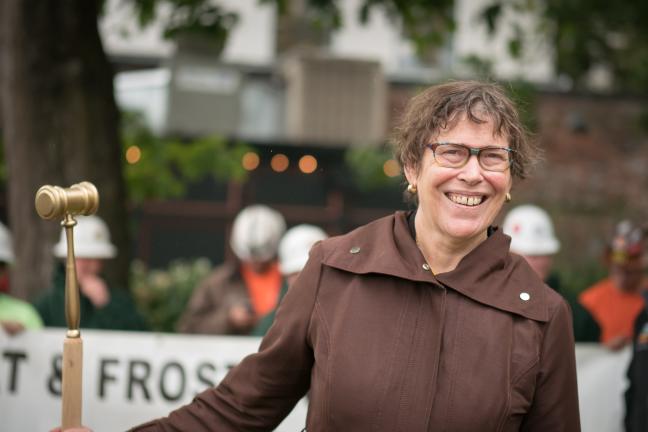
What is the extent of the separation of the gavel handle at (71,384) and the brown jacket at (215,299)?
4.04 m

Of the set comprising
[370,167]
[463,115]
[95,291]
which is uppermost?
[463,115]

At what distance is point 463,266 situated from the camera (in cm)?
299

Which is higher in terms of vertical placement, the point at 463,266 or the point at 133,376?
the point at 463,266

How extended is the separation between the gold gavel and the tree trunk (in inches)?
173

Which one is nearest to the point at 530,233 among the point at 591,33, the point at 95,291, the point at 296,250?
the point at 296,250

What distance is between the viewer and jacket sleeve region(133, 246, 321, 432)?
3.05m

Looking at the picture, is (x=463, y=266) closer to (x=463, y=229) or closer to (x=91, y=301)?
(x=463, y=229)

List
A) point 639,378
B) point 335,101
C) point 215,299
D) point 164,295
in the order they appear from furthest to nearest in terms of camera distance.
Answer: point 335,101 → point 164,295 → point 215,299 → point 639,378

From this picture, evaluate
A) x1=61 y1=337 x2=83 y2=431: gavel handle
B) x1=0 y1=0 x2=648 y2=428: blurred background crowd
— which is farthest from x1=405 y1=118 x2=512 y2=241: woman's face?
x1=61 y1=337 x2=83 y2=431: gavel handle

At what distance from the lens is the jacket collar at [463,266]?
2.93 meters

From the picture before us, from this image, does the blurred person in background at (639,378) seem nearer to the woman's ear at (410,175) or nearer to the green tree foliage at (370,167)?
the woman's ear at (410,175)

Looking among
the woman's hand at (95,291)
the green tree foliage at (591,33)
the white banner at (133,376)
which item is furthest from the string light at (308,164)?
the white banner at (133,376)

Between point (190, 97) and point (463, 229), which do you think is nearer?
point (463, 229)

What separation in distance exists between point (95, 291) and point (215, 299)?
1148mm
